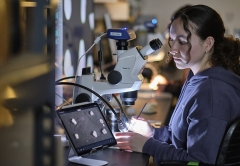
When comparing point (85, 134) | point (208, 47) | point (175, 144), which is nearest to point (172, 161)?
point (175, 144)

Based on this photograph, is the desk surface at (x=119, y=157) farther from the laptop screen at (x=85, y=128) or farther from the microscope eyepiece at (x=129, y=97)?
the microscope eyepiece at (x=129, y=97)

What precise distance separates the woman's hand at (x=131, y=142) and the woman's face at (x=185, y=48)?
0.35m

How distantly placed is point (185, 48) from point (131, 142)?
1.42ft

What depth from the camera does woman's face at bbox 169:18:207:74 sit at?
1.57 meters

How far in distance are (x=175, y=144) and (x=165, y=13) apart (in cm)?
428

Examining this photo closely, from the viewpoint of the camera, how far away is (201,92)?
4.77 ft

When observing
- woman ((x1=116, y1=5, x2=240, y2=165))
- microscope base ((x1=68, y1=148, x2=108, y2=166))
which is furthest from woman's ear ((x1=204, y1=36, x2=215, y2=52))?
→ microscope base ((x1=68, y1=148, x2=108, y2=166))

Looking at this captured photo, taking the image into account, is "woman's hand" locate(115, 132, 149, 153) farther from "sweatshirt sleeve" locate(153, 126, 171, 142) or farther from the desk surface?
"sweatshirt sleeve" locate(153, 126, 171, 142)

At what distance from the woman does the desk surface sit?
31 mm

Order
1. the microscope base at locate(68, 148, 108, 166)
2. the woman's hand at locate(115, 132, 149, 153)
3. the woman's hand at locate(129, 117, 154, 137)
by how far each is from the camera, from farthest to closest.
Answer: the woman's hand at locate(129, 117, 154, 137) < the woman's hand at locate(115, 132, 149, 153) < the microscope base at locate(68, 148, 108, 166)

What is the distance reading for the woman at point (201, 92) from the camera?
4.51 ft

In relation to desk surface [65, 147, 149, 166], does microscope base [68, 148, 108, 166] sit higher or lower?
higher

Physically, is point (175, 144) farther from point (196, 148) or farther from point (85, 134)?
point (85, 134)

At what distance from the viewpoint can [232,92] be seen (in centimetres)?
148
